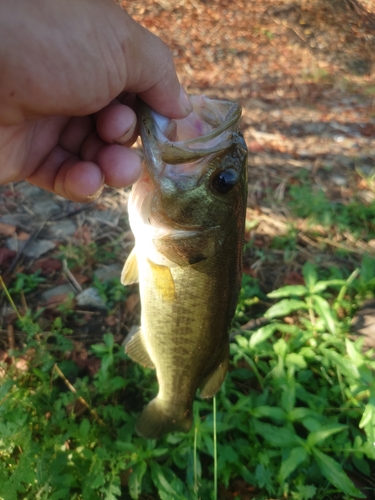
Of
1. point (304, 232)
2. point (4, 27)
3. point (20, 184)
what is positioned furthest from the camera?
point (20, 184)

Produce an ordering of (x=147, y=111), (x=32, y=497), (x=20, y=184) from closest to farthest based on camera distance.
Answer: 1. (x=147, y=111)
2. (x=32, y=497)
3. (x=20, y=184)

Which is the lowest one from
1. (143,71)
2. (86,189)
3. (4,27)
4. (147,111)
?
(86,189)

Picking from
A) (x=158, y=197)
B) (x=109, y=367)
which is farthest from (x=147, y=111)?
(x=109, y=367)

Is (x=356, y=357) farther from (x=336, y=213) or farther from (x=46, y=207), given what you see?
(x=46, y=207)

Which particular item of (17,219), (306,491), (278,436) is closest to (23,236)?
(17,219)

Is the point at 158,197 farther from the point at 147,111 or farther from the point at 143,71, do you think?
the point at 143,71

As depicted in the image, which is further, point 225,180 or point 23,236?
point 23,236

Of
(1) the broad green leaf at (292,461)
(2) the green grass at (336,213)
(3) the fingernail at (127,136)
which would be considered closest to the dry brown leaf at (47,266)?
(3) the fingernail at (127,136)
